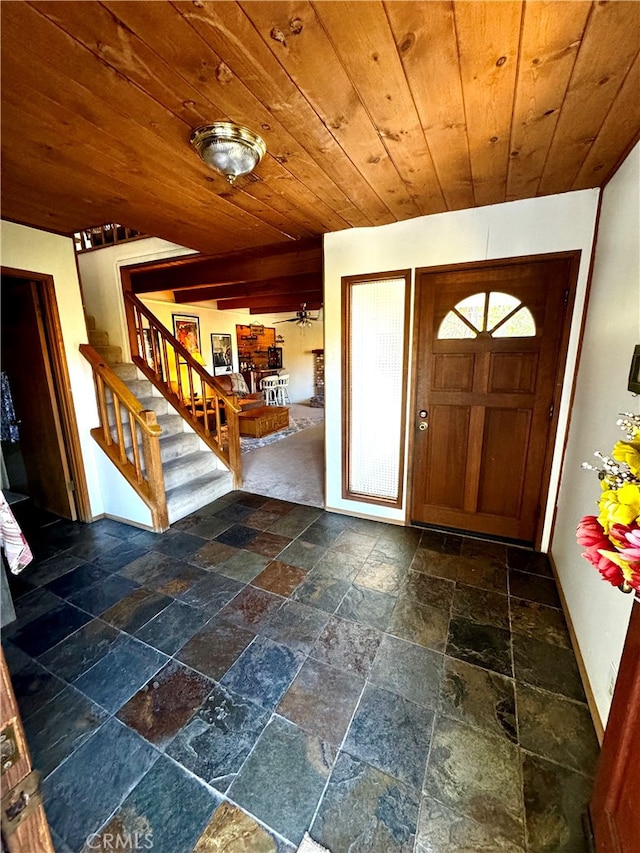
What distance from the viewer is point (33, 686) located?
155 centimetres

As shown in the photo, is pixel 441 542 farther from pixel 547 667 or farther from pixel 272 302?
pixel 272 302

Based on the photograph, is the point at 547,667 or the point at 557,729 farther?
the point at 547,667

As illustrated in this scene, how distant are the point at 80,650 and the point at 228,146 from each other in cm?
251

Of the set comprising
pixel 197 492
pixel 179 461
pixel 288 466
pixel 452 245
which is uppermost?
pixel 452 245

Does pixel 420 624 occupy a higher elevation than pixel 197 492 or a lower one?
lower

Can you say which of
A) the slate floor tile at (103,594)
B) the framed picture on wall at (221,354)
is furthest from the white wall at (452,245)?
the framed picture on wall at (221,354)

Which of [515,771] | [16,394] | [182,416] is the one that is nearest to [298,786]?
[515,771]

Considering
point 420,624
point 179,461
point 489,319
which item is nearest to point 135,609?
point 420,624

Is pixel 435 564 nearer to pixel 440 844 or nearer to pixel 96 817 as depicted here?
pixel 440 844

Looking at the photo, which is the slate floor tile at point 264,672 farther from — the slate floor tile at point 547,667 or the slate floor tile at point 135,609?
the slate floor tile at point 547,667

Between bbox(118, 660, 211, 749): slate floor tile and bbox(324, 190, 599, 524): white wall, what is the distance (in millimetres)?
1859

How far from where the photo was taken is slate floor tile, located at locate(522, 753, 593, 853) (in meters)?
1.04

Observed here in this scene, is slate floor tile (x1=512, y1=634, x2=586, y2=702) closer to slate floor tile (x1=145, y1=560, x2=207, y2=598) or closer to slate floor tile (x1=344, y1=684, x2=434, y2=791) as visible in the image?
slate floor tile (x1=344, y1=684, x2=434, y2=791)

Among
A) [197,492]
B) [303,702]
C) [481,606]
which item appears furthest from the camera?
[197,492]
